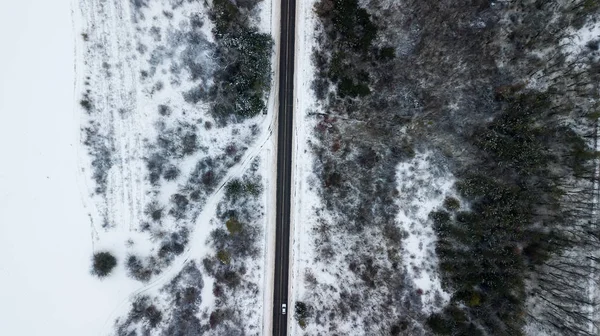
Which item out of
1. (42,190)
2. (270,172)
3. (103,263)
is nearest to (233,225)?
(270,172)

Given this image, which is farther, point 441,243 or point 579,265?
point 441,243

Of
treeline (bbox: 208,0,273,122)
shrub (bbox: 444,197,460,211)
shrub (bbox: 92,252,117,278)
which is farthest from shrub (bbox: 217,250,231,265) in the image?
shrub (bbox: 444,197,460,211)

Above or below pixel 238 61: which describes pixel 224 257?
below

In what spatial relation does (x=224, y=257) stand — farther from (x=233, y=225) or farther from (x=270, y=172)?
(x=270, y=172)

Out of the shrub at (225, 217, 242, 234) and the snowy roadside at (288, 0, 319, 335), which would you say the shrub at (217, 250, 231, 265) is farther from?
the snowy roadside at (288, 0, 319, 335)

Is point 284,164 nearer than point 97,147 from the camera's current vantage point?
No

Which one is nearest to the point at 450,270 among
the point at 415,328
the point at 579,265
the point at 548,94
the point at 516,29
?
the point at 415,328

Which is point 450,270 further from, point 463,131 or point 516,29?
point 516,29
